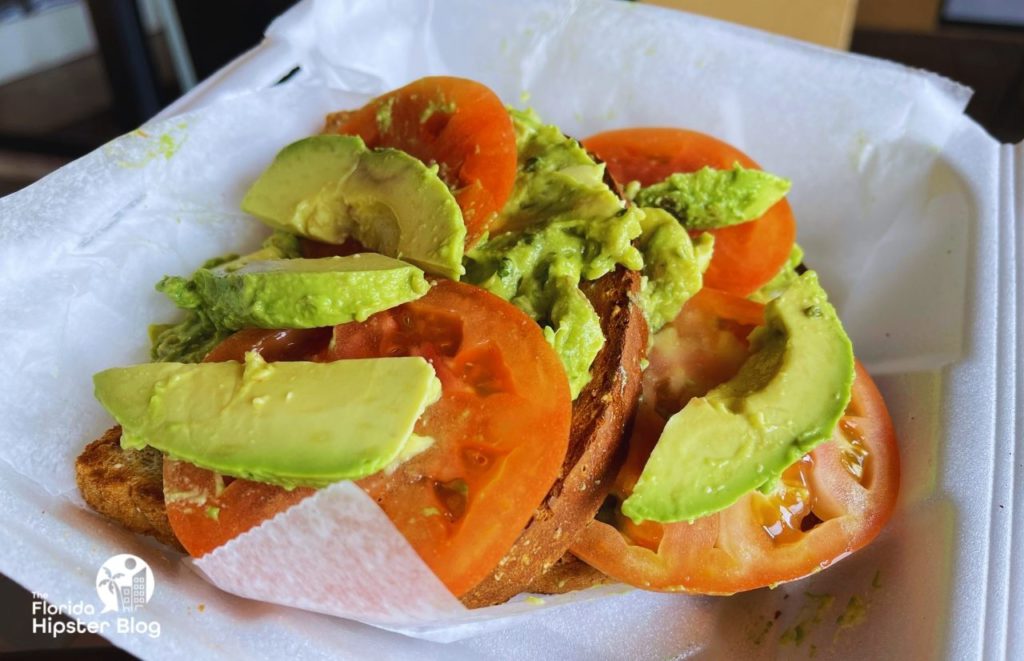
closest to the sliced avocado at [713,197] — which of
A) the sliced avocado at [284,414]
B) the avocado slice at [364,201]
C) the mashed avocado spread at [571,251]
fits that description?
A: the mashed avocado spread at [571,251]

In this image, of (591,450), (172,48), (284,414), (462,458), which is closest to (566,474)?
(591,450)

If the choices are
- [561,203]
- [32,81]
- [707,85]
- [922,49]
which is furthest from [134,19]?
[922,49]

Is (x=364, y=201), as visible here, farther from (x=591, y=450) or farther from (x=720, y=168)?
(x=720, y=168)

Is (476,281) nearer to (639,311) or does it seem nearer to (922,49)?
(639,311)

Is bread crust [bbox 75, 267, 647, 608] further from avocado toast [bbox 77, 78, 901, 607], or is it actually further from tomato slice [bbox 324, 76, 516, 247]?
tomato slice [bbox 324, 76, 516, 247]

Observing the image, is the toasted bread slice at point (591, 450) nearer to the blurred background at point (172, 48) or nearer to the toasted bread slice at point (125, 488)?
the toasted bread slice at point (125, 488)

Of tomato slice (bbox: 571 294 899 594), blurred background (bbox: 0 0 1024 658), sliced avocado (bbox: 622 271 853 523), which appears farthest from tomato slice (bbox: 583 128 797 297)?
blurred background (bbox: 0 0 1024 658)
